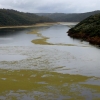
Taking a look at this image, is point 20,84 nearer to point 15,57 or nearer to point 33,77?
point 33,77

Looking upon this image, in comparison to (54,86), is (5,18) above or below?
above

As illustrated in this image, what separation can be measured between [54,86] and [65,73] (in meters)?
3.42

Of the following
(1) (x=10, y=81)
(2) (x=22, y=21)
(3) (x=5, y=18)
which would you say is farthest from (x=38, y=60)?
(2) (x=22, y=21)

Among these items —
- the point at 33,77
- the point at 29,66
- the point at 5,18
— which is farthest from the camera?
the point at 5,18

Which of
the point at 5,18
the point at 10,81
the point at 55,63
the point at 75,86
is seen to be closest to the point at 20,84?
the point at 10,81

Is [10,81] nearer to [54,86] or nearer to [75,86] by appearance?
[54,86]

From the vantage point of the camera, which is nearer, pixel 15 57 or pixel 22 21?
pixel 15 57

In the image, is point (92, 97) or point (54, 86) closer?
point (92, 97)

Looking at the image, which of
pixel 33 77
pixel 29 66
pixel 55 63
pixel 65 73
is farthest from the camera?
pixel 55 63

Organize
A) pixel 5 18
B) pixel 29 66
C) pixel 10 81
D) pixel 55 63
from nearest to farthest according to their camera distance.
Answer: pixel 10 81 < pixel 29 66 < pixel 55 63 < pixel 5 18

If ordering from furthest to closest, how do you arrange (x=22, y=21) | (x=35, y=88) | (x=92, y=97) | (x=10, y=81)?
(x=22, y=21)
(x=10, y=81)
(x=35, y=88)
(x=92, y=97)

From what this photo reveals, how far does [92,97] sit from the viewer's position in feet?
40.9

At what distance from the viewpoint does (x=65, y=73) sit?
1756 cm

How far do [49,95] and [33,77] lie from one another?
386cm
